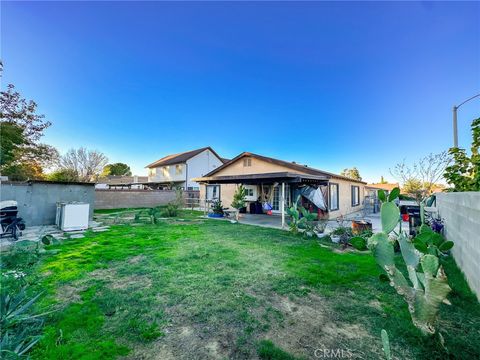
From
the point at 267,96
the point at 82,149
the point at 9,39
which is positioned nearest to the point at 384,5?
the point at 267,96

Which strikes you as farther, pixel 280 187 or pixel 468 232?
pixel 280 187

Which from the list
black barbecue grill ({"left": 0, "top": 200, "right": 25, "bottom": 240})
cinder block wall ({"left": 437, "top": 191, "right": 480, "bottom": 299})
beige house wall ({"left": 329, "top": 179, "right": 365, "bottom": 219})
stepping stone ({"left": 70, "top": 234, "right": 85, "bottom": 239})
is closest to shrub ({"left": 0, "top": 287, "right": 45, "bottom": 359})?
cinder block wall ({"left": 437, "top": 191, "right": 480, "bottom": 299})

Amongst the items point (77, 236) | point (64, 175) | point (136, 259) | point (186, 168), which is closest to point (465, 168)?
point (136, 259)

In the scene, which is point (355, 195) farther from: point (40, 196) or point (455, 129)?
point (40, 196)

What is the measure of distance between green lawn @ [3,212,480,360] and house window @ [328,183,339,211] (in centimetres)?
809

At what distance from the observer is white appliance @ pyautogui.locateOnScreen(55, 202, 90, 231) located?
856 cm

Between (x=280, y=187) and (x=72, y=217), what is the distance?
1120cm

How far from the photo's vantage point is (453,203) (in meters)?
4.64

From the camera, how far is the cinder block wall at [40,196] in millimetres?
8914

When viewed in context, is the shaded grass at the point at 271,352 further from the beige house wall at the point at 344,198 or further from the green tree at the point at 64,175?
the green tree at the point at 64,175

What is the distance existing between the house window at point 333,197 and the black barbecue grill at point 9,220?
1453cm

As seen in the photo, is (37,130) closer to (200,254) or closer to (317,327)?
(200,254)

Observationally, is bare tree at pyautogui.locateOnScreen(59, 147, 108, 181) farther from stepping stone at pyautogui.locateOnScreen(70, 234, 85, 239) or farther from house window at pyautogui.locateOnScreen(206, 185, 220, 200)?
stepping stone at pyautogui.locateOnScreen(70, 234, 85, 239)

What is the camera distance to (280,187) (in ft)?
47.4
